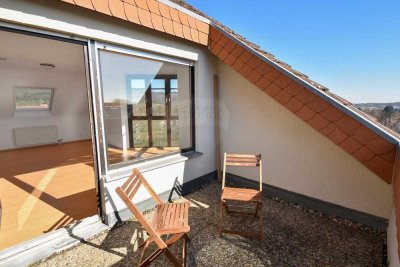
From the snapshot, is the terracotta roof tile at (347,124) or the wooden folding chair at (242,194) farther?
the wooden folding chair at (242,194)

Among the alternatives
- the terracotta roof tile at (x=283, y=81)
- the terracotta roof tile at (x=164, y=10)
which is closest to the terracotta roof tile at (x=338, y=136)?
the terracotta roof tile at (x=283, y=81)

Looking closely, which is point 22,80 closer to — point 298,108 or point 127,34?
point 127,34

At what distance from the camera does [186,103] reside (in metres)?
4.12

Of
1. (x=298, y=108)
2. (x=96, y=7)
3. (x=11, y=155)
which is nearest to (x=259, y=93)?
(x=298, y=108)

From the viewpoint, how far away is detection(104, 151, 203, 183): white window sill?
2.87m

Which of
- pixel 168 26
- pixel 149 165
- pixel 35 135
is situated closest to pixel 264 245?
pixel 149 165

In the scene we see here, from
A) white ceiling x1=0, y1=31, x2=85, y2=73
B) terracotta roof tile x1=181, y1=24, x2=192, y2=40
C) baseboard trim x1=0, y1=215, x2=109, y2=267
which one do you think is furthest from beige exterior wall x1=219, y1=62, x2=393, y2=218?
white ceiling x1=0, y1=31, x2=85, y2=73

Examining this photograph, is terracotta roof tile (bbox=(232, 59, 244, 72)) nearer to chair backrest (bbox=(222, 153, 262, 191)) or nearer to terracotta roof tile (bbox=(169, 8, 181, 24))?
terracotta roof tile (bbox=(169, 8, 181, 24))

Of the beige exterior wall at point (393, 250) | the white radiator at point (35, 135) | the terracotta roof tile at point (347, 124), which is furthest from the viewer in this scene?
the white radiator at point (35, 135)

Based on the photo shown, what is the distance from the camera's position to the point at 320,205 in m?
3.28

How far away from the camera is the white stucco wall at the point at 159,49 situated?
218 centimetres

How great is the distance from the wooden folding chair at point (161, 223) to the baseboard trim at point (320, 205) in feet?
6.74

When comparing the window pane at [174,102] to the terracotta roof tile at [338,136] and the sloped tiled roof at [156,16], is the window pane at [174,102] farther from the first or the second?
the terracotta roof tile at [338,136]

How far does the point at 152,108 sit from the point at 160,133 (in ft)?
1.87
